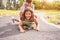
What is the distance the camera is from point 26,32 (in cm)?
134

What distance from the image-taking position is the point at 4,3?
1.40m

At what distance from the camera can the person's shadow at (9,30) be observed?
133 centimetres

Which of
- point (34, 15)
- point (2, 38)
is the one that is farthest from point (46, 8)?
point (2, 38)

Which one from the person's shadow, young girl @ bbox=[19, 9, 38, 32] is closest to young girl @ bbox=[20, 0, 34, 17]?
young girl @ bbox=[19, 9, 38, 32]

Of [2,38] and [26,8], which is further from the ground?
[26,8]

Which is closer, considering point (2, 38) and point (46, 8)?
point (2, 38)

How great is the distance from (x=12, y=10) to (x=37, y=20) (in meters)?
0.22

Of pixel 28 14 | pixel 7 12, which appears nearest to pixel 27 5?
pixel 28 14

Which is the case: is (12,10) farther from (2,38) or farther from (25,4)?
(2,38)

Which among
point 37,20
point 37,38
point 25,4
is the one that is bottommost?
point 37,38

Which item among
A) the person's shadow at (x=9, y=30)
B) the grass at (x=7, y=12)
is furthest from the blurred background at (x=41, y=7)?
the person's shadow at (x=9, y=30)

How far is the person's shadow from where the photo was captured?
133 centimetres

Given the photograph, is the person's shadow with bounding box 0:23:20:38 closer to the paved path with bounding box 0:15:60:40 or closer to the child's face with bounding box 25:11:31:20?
the paved path with bounding box 0:15:60:40

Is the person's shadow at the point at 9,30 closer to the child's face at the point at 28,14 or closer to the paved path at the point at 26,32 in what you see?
the paved path at the point at 26,32
